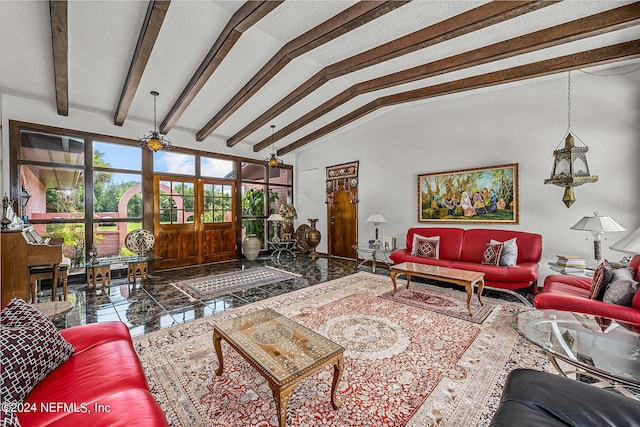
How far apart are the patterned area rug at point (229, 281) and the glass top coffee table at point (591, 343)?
3.61m

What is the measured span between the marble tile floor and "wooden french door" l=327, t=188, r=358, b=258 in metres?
1.14

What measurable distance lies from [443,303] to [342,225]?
367cm

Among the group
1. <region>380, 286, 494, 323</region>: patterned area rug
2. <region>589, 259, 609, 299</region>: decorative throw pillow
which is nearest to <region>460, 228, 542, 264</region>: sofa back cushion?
<region>380, 286, 494, 323</region>: patterned area rug

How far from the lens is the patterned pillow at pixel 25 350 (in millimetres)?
1136

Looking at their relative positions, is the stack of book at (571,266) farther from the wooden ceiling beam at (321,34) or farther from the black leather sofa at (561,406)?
the wooden ceiling beam at (321,34)

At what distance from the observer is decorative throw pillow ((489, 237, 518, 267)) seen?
3887 mm

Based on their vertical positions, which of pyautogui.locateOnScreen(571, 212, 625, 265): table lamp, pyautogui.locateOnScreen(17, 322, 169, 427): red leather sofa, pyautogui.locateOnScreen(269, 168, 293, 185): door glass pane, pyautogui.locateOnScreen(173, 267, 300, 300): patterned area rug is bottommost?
pyautogui.locateOnScreen(173, 267, 300, 300): patterned area rug

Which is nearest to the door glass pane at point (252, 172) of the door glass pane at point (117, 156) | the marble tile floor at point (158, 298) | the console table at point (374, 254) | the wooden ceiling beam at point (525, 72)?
the door glass pane at point (117, 156)

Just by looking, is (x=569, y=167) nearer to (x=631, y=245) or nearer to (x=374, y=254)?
(x=631, y=245)

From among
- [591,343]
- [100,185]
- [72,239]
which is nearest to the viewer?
[591,343]

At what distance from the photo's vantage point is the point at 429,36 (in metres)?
3.11

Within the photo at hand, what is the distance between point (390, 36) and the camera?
10.9 ft

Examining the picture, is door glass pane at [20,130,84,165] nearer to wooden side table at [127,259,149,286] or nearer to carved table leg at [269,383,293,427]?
wooden side table at [127,259,149,286]

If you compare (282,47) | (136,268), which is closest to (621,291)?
(282,47)
